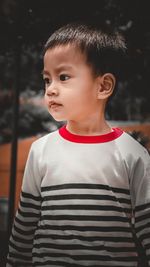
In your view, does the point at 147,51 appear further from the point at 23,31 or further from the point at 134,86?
the point at 23,31

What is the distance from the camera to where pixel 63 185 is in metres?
1.21

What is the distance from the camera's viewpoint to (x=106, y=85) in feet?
4.15

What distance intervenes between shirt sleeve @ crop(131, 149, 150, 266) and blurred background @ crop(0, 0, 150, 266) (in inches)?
20.4

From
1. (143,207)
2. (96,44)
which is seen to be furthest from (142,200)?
(96,44)

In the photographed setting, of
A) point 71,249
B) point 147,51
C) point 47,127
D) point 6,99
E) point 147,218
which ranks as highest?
point 147,51

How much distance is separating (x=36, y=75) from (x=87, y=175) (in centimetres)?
94

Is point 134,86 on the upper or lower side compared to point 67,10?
lower

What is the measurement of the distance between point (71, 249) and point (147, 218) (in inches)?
10.8

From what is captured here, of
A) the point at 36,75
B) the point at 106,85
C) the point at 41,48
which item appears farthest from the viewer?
the point at 36,75

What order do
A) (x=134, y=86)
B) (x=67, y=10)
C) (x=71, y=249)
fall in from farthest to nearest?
(x=134, y=86) < (x=67, y=10) < (x=71, y=249)

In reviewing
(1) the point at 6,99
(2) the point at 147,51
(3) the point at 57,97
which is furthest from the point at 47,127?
(3) the point at 57,97

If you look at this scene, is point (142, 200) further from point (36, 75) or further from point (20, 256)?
point (36, 75)

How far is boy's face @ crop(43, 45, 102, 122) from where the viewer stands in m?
1.19

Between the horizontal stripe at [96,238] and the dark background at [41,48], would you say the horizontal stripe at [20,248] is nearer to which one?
the horizontal stripe at [96,238]
